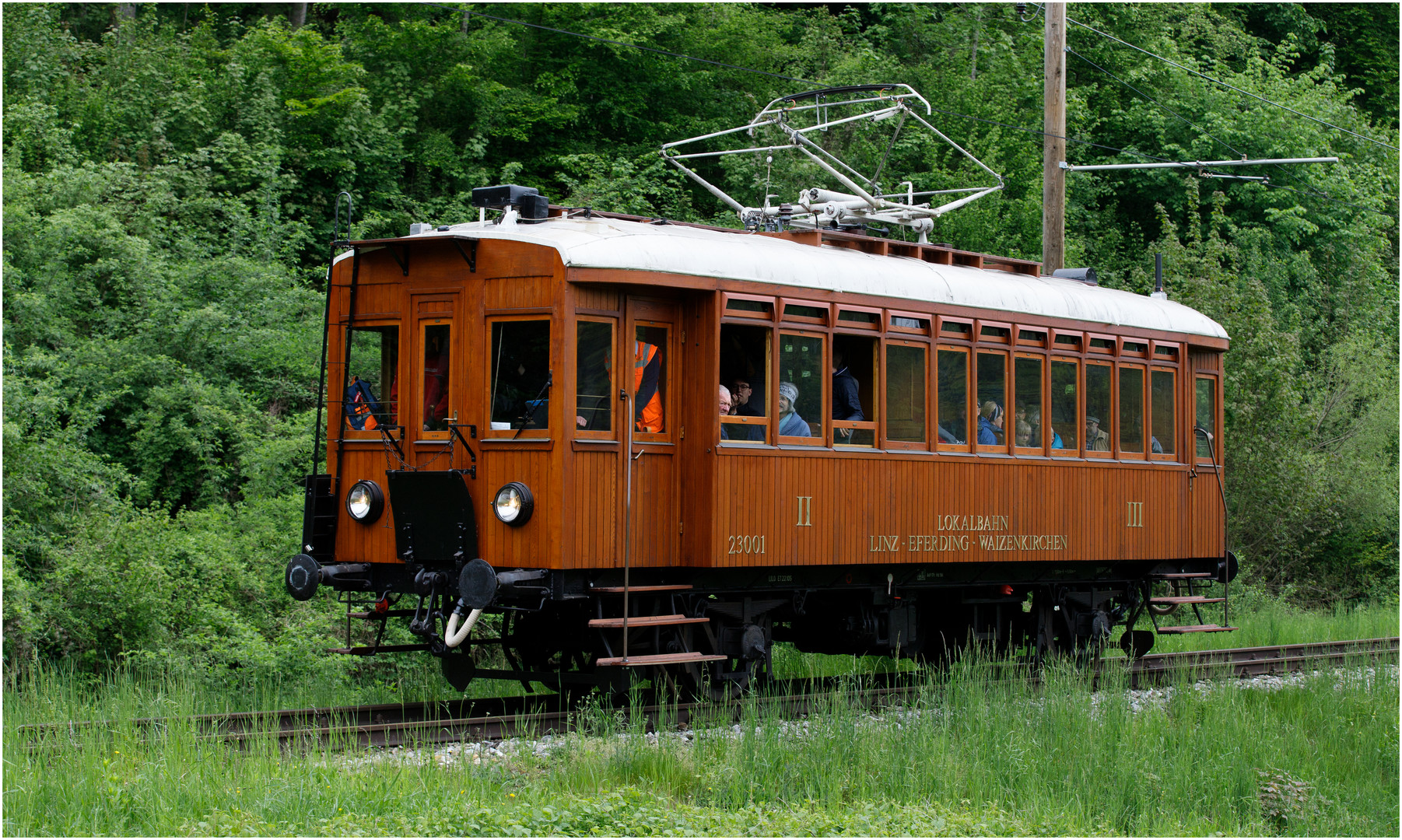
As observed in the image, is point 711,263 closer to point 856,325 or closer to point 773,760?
point 856,325

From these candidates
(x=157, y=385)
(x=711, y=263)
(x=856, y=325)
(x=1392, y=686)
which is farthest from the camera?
(x=157, y=385)

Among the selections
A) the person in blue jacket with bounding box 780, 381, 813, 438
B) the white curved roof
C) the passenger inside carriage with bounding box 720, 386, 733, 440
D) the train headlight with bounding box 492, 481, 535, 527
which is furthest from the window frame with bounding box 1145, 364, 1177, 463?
the train headlight with bounding box 492, 481, 535, 527

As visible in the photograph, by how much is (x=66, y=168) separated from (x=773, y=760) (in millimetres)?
14406

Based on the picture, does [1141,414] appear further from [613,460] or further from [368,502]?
[368,502]

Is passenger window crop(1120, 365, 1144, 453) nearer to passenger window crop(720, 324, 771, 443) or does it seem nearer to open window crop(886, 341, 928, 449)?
open window crop(886, 341, 928, 449)

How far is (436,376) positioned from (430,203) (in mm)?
13475

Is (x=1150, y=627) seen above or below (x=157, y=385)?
below

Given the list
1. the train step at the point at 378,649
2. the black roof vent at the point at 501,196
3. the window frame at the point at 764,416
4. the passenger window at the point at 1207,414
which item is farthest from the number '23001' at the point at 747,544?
the passenger window at the point at 1207,414

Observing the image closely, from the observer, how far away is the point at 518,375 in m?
10.3

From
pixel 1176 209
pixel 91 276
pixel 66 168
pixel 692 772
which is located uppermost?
pixel 1176 209

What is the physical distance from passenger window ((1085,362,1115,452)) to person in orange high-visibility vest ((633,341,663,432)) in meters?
5.04

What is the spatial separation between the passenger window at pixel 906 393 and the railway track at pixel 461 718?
2024mm

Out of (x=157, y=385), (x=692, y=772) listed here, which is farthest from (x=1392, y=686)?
(x=157, y=385)

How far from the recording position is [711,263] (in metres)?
10.6
